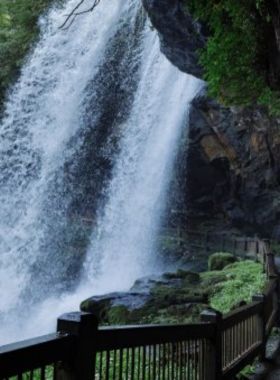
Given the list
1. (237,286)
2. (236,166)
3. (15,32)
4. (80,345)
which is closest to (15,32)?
(15,32)

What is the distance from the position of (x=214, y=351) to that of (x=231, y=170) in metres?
20.0

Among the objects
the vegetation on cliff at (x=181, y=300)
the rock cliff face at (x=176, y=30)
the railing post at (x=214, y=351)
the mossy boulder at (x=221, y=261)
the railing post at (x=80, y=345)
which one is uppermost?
the rock cliff face at (x=176, y=30)

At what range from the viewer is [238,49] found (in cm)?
888

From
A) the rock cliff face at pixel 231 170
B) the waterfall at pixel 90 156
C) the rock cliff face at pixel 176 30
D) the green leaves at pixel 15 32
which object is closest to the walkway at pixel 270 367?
the rock cliff face at pixel 176 30

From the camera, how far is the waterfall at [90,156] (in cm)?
2161

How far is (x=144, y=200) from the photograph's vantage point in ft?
78.9

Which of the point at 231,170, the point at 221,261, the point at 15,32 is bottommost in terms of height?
the point at 221,261

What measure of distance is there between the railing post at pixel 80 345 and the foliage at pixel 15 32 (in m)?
25.9

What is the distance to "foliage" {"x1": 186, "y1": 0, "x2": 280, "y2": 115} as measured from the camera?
28.1ft

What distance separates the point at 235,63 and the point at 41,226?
15.8 m

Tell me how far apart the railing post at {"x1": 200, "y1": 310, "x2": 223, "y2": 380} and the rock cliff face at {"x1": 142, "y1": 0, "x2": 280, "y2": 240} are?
1549 centimetres

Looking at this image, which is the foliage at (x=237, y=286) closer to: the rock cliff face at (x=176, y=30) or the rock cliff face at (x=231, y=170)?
the rock cliff face at (x=176, y=30)

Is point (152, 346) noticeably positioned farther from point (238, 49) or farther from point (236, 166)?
point (236, 166)

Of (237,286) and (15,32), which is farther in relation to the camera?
(15,32)
